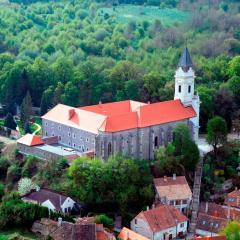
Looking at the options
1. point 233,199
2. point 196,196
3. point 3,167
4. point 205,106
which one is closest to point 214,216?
A: point 233,199

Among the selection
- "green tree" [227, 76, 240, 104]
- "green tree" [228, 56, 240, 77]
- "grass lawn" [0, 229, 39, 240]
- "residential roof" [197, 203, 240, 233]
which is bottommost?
"grass lawn" [0, 229, 39, 240]

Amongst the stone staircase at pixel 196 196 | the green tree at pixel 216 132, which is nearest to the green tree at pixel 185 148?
the stone staircase at pixel 196 196

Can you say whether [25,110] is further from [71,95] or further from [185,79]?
[185,79]

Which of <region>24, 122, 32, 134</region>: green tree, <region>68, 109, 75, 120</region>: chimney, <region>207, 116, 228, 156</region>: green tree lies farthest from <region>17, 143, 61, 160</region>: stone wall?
<region>207, 116, 228, 156</region>: green tree

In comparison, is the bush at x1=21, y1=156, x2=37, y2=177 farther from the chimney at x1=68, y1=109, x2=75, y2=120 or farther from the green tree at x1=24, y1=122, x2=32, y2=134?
the green tree at x1=24, y1=122, x2=32, y2=134

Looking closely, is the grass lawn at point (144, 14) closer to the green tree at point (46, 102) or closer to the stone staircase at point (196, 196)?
the green tree at point (46, 102)

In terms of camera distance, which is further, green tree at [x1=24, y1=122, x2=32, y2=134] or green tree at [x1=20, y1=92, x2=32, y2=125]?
green tree at [x1=20, y1=92, x2=32, y2=125]

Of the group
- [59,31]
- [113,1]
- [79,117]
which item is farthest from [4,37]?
[79,117]
